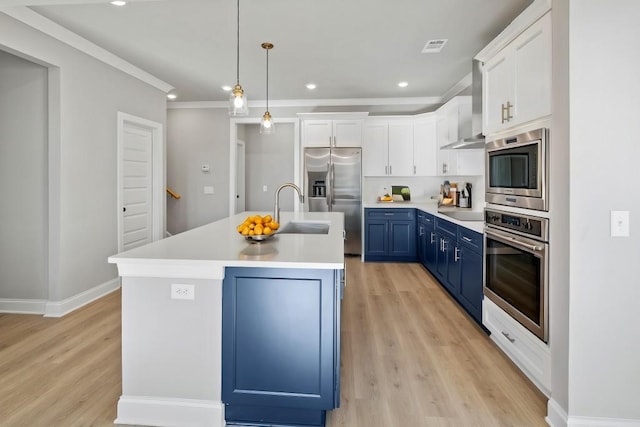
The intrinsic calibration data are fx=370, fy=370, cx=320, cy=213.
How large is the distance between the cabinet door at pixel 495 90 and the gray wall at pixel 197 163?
14.7 ft

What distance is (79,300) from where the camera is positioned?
3.70m

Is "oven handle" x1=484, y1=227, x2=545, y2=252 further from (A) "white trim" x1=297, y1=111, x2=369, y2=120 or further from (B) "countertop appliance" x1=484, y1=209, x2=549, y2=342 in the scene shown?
(A) "white trim" x1=297, y1=111, x2=369, y2=120

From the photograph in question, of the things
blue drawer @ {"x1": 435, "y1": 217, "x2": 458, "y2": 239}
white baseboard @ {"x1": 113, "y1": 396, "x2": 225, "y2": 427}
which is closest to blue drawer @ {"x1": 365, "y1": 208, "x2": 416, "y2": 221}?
blue drawer @ {"x1": 435, "y1": 217, "x2": 458, "y2": 239}

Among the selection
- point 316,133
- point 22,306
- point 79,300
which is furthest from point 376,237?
point 22,306

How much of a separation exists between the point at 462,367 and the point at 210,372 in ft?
5.43

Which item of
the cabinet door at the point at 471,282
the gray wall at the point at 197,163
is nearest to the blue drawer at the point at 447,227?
the cabinet door at the point at 471,282

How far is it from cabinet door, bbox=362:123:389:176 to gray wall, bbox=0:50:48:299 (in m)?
4.22

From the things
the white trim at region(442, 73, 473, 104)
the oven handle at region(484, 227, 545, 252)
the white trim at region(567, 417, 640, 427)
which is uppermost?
the white trim at region(442, 73, 473, 104)

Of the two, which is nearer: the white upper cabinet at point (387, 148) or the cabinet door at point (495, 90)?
the cabinet door at point (495, 90)

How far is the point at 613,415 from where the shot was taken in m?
1.77

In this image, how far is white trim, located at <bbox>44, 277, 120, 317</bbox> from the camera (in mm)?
3459

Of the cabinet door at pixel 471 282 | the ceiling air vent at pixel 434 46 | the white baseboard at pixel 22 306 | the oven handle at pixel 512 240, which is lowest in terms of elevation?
the white baseboard at pixel 22 306

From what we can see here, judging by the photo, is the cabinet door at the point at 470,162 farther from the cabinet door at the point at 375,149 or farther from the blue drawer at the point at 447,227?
the cabinet door at the point at 375,149

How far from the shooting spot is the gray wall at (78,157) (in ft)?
11.1
